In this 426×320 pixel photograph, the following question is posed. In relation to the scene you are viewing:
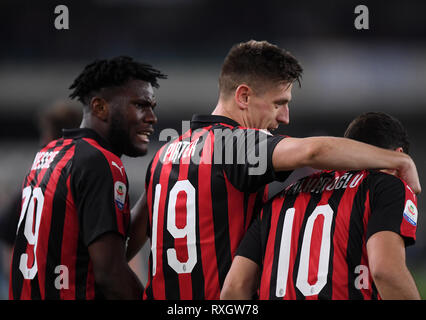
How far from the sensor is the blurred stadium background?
51.4 feet

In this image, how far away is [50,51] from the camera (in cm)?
1591

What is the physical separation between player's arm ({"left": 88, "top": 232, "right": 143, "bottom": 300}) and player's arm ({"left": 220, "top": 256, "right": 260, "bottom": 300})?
53 cm

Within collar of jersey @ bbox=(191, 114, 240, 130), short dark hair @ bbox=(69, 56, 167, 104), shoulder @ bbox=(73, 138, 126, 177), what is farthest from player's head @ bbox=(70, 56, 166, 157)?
collar of jersey @ bbox=(191, 114, 240, 130)

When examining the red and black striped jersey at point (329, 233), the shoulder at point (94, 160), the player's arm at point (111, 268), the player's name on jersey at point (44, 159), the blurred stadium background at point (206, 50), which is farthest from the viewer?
the blurred stadium background at point (206, 50)

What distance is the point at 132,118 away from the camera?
322 centimetres

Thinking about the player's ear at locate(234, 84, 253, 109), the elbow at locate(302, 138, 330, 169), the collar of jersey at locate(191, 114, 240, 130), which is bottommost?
the elbow at locate(302, 138, 330, 169)

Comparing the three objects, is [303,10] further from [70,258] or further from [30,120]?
[70,258]

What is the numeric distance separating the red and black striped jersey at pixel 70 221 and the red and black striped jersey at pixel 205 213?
27cm

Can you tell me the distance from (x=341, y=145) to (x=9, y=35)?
50.6ft

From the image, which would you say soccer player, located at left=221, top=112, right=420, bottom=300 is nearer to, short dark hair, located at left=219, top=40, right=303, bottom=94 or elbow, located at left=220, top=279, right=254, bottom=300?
elbow, located at left=220, top=279, right=254, bottom=300

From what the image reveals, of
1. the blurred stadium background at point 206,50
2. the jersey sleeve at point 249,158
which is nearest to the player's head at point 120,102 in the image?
the jersey sleeve at point 249,158

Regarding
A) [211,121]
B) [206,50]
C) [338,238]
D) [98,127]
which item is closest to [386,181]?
[338,238]

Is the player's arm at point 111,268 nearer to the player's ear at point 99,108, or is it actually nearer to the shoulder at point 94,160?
the shoulder at point 94,160

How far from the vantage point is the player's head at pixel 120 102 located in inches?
126
